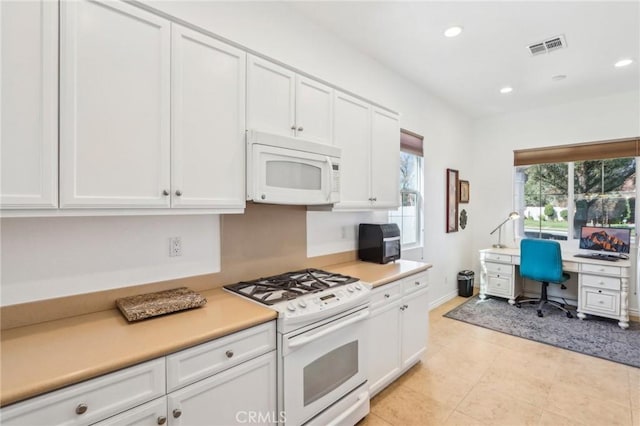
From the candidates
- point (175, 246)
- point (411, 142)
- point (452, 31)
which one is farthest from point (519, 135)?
point (175, 246)

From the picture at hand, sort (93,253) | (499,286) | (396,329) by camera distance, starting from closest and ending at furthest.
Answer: (93,253), (396,329), (499,286)

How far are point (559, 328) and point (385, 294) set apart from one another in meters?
2.79

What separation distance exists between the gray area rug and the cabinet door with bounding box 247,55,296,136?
3.38 metres

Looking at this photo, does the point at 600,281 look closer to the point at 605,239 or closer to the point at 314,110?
the point at 605,239

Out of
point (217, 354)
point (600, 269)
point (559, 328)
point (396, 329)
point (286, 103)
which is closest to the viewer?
point (217, 354)

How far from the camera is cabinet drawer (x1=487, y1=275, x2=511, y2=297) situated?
4.53 m

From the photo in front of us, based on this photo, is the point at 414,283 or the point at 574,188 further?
the point at 574,188

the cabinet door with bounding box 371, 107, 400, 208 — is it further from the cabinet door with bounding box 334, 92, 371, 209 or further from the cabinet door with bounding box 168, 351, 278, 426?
the cabinet door with bounding box 168, 351, 278, 426

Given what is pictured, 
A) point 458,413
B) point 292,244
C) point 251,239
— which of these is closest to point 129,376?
point 251,239

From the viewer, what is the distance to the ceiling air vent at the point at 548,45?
9.30ft

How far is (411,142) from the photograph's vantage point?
385 cm

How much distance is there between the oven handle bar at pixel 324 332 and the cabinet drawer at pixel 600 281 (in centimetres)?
360

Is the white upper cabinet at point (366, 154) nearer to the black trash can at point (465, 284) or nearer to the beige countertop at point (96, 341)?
the beige countertop at point (96, 341)

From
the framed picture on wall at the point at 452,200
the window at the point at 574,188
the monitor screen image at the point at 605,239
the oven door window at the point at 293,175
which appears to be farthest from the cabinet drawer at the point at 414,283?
the window at the point at 574,188
